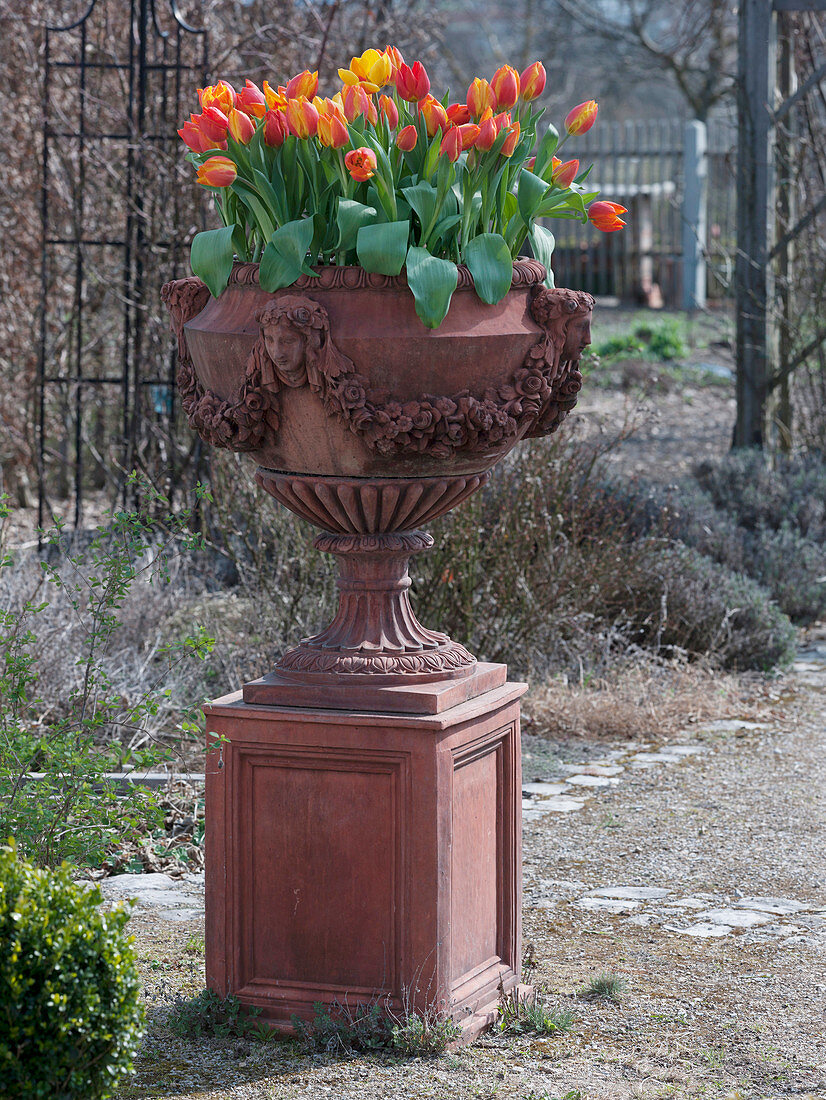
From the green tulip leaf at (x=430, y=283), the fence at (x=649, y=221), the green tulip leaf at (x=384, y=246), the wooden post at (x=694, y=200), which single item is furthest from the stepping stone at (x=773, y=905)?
the fence at (x=649, y=221)

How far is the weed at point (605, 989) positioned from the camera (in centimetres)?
310

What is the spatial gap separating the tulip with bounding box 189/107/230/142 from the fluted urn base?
2.30ft

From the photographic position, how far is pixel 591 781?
4855 millimetres

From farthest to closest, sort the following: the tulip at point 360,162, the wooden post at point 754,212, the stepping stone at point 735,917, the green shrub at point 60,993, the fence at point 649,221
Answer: the fence at point 649,221 → the wooden post at point 754,212 → the stepping stone at point 735,917 → the tulip at point 360,162 → the green shrub at point 60,993

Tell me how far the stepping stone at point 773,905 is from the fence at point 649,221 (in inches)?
579

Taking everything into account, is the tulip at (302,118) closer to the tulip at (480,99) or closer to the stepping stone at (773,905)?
the tulip at (480,99)

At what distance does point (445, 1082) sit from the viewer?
267 centimetres

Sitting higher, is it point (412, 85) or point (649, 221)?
point (649, 221)

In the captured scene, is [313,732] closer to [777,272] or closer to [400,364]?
[400,364]

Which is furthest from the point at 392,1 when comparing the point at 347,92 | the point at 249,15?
the point at 347,92

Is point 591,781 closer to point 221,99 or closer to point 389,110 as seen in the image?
point 389,110

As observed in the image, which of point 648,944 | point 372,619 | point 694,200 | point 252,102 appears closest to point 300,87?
point 252,102

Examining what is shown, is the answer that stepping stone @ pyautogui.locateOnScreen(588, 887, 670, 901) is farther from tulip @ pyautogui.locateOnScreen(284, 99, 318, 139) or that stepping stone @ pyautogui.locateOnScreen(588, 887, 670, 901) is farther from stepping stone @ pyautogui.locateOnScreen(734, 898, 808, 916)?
tulip @ pyautogui.locateOnScreen(284, 99, 318, 139)

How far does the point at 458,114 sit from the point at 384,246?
379 millimetres
